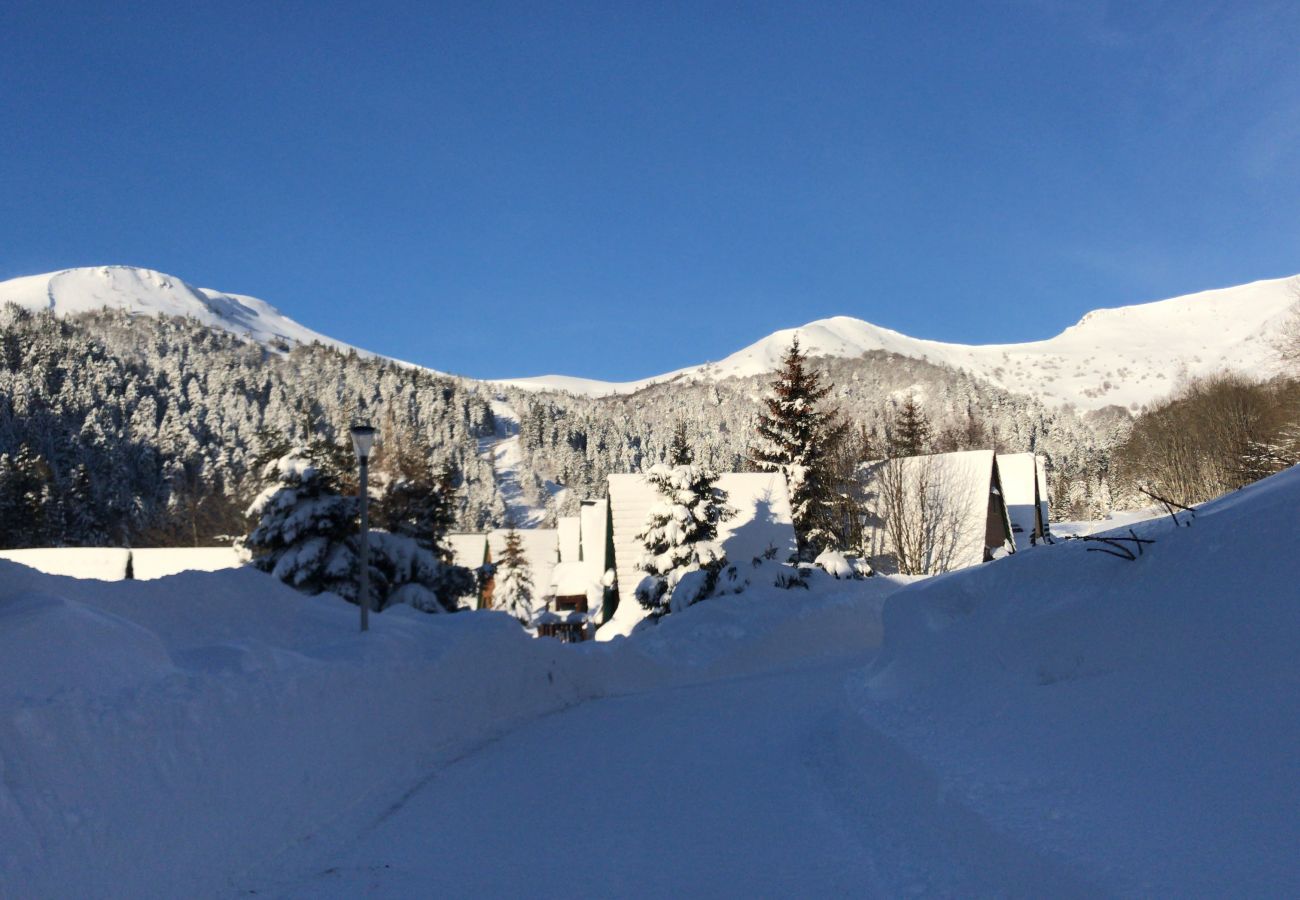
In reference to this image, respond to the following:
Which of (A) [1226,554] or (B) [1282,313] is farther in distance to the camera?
(B) [1282,313]

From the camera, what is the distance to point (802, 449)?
128ft

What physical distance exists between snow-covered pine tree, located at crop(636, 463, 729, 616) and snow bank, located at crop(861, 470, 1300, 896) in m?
17.1

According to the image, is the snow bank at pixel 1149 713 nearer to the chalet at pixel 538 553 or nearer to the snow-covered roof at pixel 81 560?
the snow-covered roof at pixel 81 560

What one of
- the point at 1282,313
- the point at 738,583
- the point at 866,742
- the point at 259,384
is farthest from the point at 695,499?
the point at 259,384

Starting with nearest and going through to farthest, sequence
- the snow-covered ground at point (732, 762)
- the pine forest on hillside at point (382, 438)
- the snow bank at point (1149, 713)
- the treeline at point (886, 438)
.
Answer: the snow bank at point (1149, 713) < the snow-covered ground at point (732, 762) < the pine forest on hillside at point (382, 438) < the treeline at point (886, 438)

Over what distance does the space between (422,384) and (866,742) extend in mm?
194957

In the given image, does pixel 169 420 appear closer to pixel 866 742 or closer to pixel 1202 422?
pixel 1202 422

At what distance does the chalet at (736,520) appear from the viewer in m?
30.9

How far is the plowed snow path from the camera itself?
5.18m

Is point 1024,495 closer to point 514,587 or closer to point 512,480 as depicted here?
point 514,587

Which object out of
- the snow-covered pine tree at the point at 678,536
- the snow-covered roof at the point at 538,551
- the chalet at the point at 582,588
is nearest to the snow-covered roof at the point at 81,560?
the chalet at the point at 582,588

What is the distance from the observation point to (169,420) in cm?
11494

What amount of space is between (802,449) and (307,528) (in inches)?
893

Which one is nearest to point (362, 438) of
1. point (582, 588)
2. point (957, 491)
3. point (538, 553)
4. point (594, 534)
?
point (957, 491)
